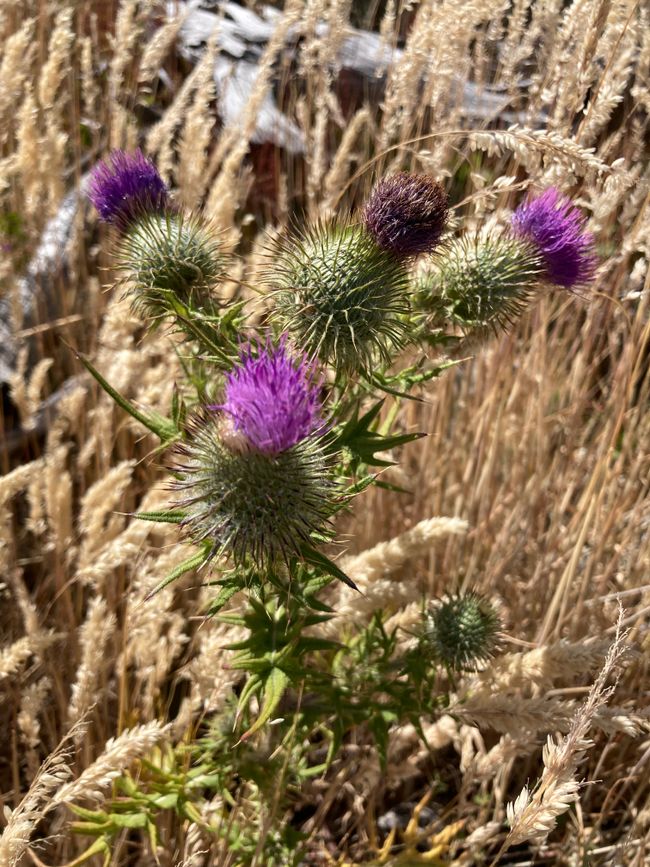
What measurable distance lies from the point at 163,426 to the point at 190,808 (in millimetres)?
1059

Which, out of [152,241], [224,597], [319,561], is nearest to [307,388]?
[319,561]

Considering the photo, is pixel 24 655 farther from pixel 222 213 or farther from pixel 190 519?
pixel 222 213

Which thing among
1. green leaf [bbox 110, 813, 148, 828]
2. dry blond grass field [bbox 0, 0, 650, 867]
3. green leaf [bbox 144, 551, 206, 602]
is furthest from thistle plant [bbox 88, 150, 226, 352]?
green leaf [bbox 110, 813, 148, 828]

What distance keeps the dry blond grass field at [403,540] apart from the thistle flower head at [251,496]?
0.33 m

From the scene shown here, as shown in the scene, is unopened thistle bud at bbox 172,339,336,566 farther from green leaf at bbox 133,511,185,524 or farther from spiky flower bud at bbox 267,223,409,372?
spiky flower bud at bbox 267,223,409,372

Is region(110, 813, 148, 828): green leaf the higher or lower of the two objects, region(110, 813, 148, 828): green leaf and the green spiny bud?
the lower

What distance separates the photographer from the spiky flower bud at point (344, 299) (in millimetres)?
1868

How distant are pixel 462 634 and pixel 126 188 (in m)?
1.68

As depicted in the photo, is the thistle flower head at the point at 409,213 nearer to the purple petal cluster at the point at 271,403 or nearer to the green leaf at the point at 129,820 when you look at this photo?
the purple petal cluster at the point at 271,403

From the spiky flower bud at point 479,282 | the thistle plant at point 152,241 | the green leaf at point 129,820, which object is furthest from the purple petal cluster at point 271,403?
the green leaf at point 129,820

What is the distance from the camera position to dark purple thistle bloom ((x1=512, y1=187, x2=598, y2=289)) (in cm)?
213

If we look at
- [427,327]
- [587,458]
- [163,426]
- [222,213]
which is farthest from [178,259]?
[587,458]

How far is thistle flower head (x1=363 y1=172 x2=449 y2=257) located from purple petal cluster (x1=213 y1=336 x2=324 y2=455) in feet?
1.72

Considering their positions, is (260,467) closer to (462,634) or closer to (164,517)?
(164,517)
